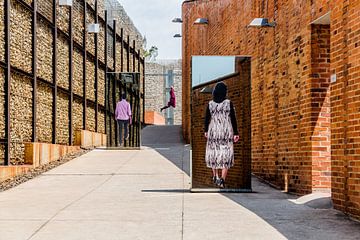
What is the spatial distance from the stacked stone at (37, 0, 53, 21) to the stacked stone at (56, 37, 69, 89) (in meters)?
0.98

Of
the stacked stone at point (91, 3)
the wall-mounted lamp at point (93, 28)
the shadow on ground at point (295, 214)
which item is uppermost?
the stacked stone at point (91, 3)

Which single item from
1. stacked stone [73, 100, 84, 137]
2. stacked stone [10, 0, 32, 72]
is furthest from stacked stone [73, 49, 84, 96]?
stacked stone [10, 0, 32, 72]

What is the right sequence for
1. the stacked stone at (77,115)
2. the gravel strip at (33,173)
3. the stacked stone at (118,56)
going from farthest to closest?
the stacked stone at (118,56), the stacked stone at (77,115), the gravel strip at (33,173)

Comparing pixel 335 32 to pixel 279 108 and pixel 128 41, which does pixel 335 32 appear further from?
pixel 128 41

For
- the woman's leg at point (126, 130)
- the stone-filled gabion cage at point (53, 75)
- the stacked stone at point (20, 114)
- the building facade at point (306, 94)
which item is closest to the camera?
the building facade at point (306, 94)

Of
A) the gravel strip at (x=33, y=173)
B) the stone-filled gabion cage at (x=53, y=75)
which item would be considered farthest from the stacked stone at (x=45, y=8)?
the gravel strip at (x=33, y=173)

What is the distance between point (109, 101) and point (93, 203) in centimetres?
1226

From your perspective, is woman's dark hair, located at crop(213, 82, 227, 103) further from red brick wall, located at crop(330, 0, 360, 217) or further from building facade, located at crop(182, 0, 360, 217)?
red brick wall, located at crop(330, 0, 360, 217)

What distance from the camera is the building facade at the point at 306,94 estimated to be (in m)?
7.79

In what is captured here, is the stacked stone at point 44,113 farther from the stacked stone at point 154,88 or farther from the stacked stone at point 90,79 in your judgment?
the stacked stone at point 154,88

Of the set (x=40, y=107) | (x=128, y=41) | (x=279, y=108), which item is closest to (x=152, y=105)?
(x=128, y=41)

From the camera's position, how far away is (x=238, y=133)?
10328 millimetres

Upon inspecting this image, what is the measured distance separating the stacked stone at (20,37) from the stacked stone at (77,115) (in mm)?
4232

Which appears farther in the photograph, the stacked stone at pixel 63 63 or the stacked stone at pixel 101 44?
the stacked stone at pixel 101 44
